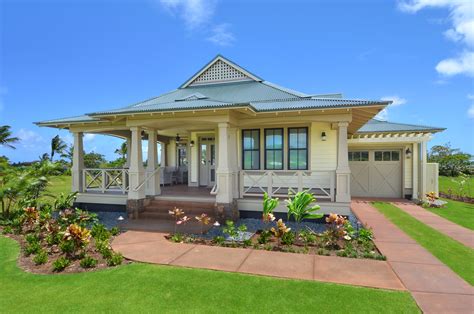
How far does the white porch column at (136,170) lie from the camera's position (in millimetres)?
9250

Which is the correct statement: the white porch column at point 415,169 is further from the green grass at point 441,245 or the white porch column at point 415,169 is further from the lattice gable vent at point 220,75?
the lattice gable vent at point 220,75

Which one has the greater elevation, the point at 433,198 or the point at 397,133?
the point at 397,133

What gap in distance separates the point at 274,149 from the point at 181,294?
757cm

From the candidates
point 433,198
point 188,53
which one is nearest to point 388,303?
point 433,198

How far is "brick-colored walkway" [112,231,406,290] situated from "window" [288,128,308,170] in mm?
5376

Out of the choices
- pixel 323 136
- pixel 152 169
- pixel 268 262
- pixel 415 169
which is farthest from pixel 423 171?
pixel 152 169

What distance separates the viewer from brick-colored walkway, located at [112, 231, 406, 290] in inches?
173

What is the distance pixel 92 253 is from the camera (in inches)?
220

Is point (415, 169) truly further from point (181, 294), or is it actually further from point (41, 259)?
point (41, 259)

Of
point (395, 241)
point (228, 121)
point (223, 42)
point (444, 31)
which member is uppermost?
point (223, 42)

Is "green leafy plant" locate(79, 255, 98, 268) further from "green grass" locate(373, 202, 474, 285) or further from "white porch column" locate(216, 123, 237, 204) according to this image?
"green grass" locate(373, 202, 474, 285)

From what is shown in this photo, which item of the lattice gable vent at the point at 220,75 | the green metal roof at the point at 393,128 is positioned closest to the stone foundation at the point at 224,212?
the lattice gable vent at the point at 220,75

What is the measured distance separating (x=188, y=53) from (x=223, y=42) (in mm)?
3009

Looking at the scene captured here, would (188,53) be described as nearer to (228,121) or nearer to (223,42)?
(223,42)
